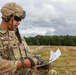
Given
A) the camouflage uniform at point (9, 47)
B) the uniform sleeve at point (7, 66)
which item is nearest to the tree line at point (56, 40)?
the camouflage uniform at point (9, 47)

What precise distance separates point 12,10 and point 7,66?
0.75 m

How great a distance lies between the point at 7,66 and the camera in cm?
385

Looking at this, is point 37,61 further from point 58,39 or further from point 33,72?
point 58,39

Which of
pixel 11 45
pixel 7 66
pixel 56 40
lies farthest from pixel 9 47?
pixel 56 40

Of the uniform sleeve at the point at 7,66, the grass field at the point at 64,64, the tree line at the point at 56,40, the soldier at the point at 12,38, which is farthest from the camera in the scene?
the tree line at the point at 56,40

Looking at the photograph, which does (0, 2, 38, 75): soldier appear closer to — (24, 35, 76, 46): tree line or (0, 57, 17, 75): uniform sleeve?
(0, 57, 17, 75): uniform sleeve

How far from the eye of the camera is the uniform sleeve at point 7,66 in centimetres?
382

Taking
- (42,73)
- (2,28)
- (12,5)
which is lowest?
Result: (42,73)

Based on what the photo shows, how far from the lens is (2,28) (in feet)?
14.0

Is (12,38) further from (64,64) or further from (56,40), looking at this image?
(56,40)

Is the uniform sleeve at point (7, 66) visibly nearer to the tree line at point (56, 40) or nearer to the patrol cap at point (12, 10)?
the patrol cap at point (12, 10)

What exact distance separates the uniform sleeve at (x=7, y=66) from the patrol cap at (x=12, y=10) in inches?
24.8

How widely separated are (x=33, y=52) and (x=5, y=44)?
0.41 m

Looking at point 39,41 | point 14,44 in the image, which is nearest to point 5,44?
point 14,44
